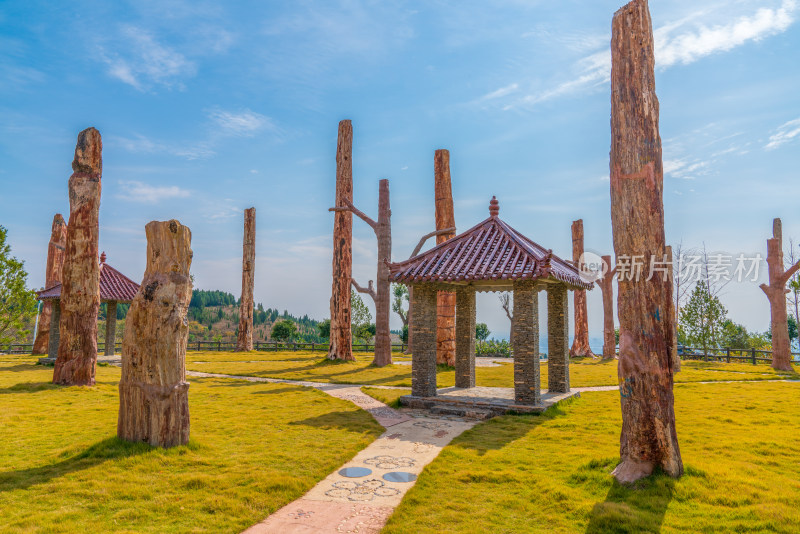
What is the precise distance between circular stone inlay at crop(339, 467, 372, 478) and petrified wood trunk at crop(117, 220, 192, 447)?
2444mm

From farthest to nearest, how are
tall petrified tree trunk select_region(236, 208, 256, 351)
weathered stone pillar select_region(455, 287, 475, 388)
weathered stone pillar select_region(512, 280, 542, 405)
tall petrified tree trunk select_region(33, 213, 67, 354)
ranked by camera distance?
tall petrified tree trunk select_region(236, 208, 256, 351) → tall petrified tree trunk select_region(33, 213, 67, 354) → weathered stone pillar select_region(455, 287, 475, 388) → weathered stone pillar select_region(512, 280, 542, 405)

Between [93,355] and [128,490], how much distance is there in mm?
8877

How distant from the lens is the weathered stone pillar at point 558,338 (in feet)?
40.9

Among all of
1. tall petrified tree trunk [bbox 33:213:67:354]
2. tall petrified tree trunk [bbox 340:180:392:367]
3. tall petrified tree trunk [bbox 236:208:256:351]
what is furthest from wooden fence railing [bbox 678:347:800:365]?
tall petrified tree trunk [bbox 33:213:67:354]

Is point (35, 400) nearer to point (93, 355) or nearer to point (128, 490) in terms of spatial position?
point (93, 355)

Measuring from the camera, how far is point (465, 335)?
13.3 m

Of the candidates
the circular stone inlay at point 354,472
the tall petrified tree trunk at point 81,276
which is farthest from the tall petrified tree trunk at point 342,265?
the circular stone inlay at point 354,472

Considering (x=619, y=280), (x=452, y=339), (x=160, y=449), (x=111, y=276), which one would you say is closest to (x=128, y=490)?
(x=160, y=449)

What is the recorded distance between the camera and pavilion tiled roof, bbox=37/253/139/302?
20.0 m

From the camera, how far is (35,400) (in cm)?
1070

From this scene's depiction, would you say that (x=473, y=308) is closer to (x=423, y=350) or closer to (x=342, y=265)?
(x=423, y=350)

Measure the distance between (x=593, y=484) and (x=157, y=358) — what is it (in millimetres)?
6017

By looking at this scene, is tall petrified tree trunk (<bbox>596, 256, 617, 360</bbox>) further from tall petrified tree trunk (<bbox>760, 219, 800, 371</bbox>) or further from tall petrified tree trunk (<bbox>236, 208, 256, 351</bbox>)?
tall petrified tree trunk (<bbox>236, 208, 256, 351</bbox>)

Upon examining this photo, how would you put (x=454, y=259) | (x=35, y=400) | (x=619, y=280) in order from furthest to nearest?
(x=454, y=259), (x=35, y=400), (x=619, y=280)
